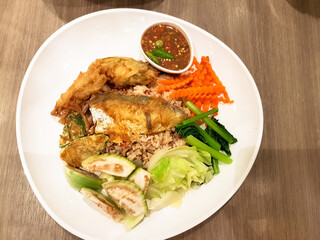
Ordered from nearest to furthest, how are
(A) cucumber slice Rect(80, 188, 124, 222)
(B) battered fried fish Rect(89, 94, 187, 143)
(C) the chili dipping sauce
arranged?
1. (A) cucumber slice Rect(80, 188, 124, 222)
2. (B) battered fried fish Rect(89, 94, 187, 143)
3. (C) the chili dipping sauce

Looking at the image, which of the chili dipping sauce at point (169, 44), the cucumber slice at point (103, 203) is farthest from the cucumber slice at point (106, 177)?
the chili dipping sauce at point (169, 44)

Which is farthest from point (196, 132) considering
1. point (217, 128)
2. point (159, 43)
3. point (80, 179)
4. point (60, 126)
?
point (60, 126)

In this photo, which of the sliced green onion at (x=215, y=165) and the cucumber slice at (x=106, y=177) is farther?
the sliced green onion at (x=215, y=165)

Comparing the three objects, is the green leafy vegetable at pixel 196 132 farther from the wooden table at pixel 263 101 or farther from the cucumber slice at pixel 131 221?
the cucumber slice at pixel 131 221

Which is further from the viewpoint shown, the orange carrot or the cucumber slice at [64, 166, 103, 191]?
the orange carrot

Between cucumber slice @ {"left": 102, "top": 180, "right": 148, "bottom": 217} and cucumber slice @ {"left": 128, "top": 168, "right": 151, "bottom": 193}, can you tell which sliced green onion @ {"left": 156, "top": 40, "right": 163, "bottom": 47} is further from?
cucumber slice @ {"left": 102, "top": 180, "right": 148, "bottom": 217}

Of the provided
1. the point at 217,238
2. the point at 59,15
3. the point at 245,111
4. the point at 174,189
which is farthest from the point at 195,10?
the point at 217,238

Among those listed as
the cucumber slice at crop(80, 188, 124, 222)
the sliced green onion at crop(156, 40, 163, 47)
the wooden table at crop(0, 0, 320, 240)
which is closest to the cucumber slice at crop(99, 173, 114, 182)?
the cucumber slice at crop(80, 188, 124, 222)
